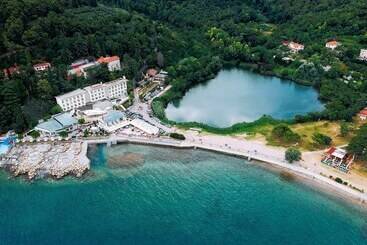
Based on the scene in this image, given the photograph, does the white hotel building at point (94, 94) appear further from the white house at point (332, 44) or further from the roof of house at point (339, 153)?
the white house at point (332, 44)

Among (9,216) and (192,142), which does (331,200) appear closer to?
(192,142)

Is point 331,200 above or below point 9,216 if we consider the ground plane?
above

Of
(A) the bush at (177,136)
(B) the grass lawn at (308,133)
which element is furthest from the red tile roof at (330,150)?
(A) the bush at (177,136)

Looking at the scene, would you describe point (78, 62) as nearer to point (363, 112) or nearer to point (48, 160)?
point (48, 160)

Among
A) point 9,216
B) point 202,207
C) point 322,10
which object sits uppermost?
point 322,10

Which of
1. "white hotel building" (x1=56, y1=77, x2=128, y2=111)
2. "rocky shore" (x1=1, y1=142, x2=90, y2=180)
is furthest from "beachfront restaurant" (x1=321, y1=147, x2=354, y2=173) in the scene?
"white hotel building" (x1=56, y1=77, x2=128, y2=111)

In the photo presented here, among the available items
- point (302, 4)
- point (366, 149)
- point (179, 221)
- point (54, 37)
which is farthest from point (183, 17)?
point (179, 221)

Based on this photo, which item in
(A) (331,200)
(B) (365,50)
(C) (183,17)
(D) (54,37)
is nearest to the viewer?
(A) (331,200)

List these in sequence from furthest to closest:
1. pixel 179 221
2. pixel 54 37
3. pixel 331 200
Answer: pixel 54 37 < pixel 331 200 < pixel 179 221

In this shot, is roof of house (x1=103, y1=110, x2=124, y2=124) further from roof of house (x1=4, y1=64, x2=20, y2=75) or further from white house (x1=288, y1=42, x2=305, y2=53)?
white house (x1=288, y1=42, x2=305, y2=53)
